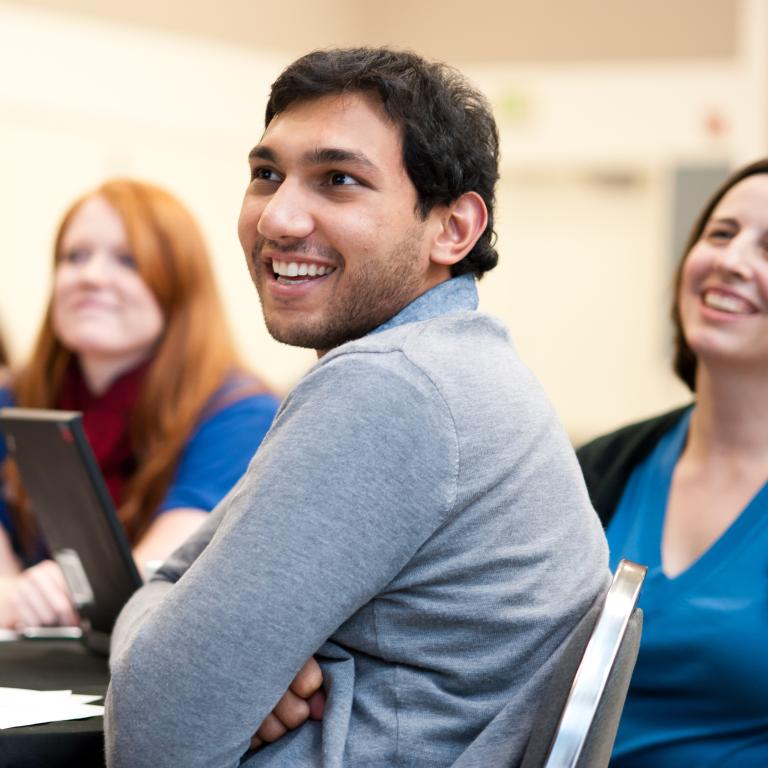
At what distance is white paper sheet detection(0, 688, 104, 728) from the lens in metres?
1.19

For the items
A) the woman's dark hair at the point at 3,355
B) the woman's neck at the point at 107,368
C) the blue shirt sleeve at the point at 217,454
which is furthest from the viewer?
the woman's dark hair at the point at 3,355

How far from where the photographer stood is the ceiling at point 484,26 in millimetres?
5566

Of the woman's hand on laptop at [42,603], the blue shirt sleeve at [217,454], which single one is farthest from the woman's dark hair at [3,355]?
the woman's hand on laptop at [42,603]

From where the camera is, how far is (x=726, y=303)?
1.90 m

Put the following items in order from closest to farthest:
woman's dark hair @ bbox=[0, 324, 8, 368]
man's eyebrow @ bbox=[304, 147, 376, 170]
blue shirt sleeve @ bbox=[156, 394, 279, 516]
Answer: man's eyebrow @ bbox=[304, 147, 376, 170] < blue shirt sleeve @ bbox=[156, 394, 279, 516] < woman's dark hair @ bbox=[0, 324, 8, 368]

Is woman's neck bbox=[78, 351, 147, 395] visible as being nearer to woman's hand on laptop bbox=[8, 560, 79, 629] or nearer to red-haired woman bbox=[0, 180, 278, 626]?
red-haired woman bbox=[0, 180, 278, 626]

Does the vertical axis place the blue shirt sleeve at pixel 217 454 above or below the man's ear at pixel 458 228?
below

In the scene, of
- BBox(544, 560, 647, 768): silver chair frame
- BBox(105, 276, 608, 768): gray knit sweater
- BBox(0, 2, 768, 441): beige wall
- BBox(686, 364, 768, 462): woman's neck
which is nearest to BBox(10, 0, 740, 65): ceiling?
BBox(0, 2, 768, 441): beige wall

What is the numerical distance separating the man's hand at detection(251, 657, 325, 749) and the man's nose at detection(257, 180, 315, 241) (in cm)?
44

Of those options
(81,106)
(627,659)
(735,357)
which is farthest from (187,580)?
(81,106)

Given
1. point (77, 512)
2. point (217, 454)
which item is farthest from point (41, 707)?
point (217, 454)

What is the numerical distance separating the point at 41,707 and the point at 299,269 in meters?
0.53

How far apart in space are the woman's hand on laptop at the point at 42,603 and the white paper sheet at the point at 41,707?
0.47 meters

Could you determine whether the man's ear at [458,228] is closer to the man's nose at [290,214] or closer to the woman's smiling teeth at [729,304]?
the man's nose at [290,214]
